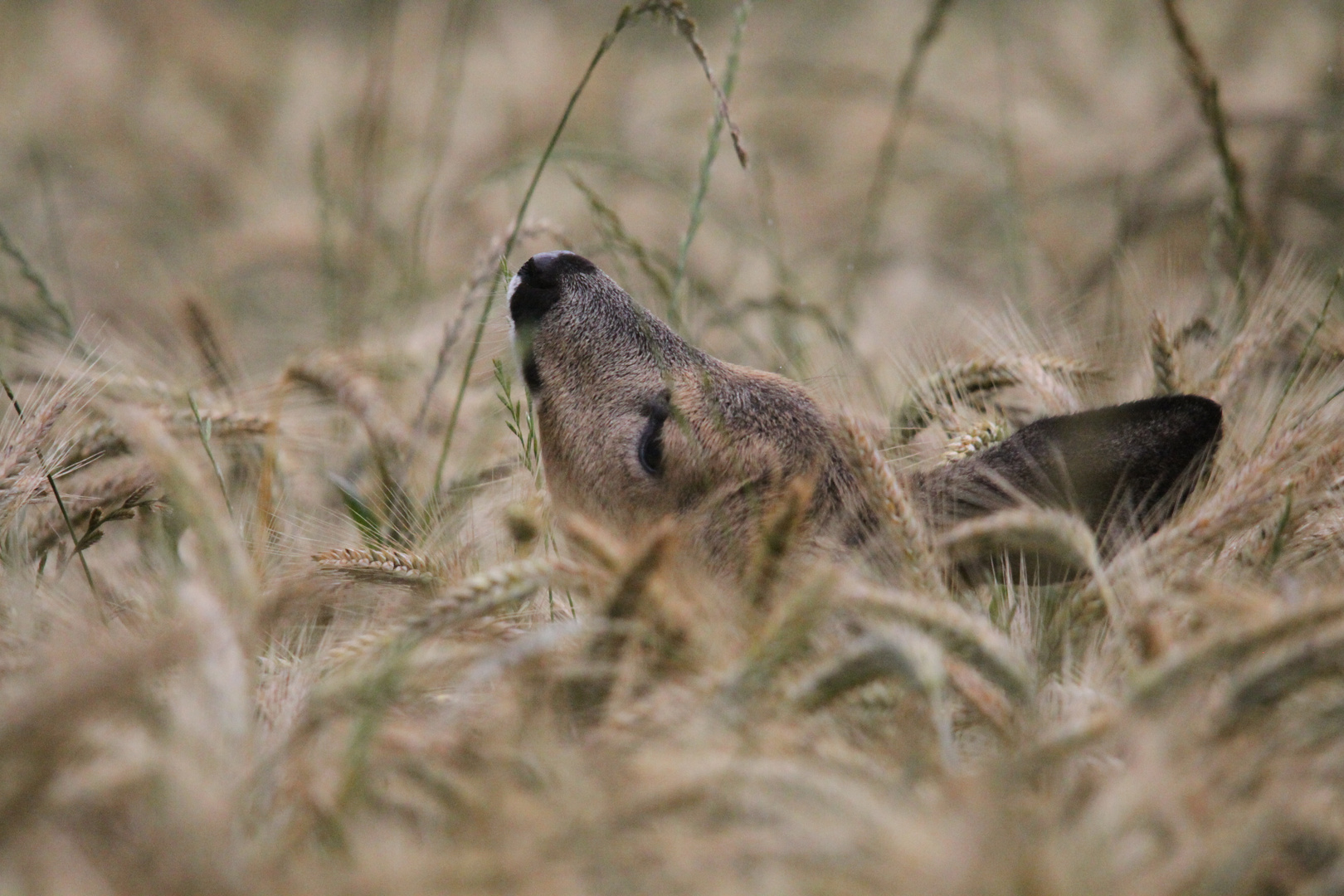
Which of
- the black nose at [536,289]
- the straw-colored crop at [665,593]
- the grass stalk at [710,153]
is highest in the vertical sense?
the grass stalk at [710,153]

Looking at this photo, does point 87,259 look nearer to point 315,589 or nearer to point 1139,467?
point 315,589

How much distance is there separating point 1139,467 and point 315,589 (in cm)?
152

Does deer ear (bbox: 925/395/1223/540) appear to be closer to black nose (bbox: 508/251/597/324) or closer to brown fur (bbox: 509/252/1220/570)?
brown fur (bbox: 509/252/1220/570)

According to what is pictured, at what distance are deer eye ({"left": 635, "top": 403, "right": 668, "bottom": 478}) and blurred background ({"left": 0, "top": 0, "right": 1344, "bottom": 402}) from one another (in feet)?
1.23

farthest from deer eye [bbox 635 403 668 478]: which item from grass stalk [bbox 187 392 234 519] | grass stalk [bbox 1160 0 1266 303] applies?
grass stalk [bbox 1160 0 1266 303]

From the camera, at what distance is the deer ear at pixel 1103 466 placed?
2.12 m

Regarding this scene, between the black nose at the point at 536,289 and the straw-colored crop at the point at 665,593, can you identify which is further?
the black nose at the point at 536,289

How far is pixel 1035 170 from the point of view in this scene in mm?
5906

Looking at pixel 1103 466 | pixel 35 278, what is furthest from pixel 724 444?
pixel 35 278

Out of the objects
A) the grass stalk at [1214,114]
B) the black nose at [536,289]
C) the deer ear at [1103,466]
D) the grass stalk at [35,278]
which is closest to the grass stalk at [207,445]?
the grass stalk at [35,278]

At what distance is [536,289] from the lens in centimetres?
285

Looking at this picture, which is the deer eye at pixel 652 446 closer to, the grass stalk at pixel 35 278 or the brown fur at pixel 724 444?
the brown fur at pixel 724 444

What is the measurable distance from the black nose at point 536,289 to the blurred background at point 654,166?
3.5 inches

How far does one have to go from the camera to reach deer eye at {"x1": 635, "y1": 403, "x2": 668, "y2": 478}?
2.66m
